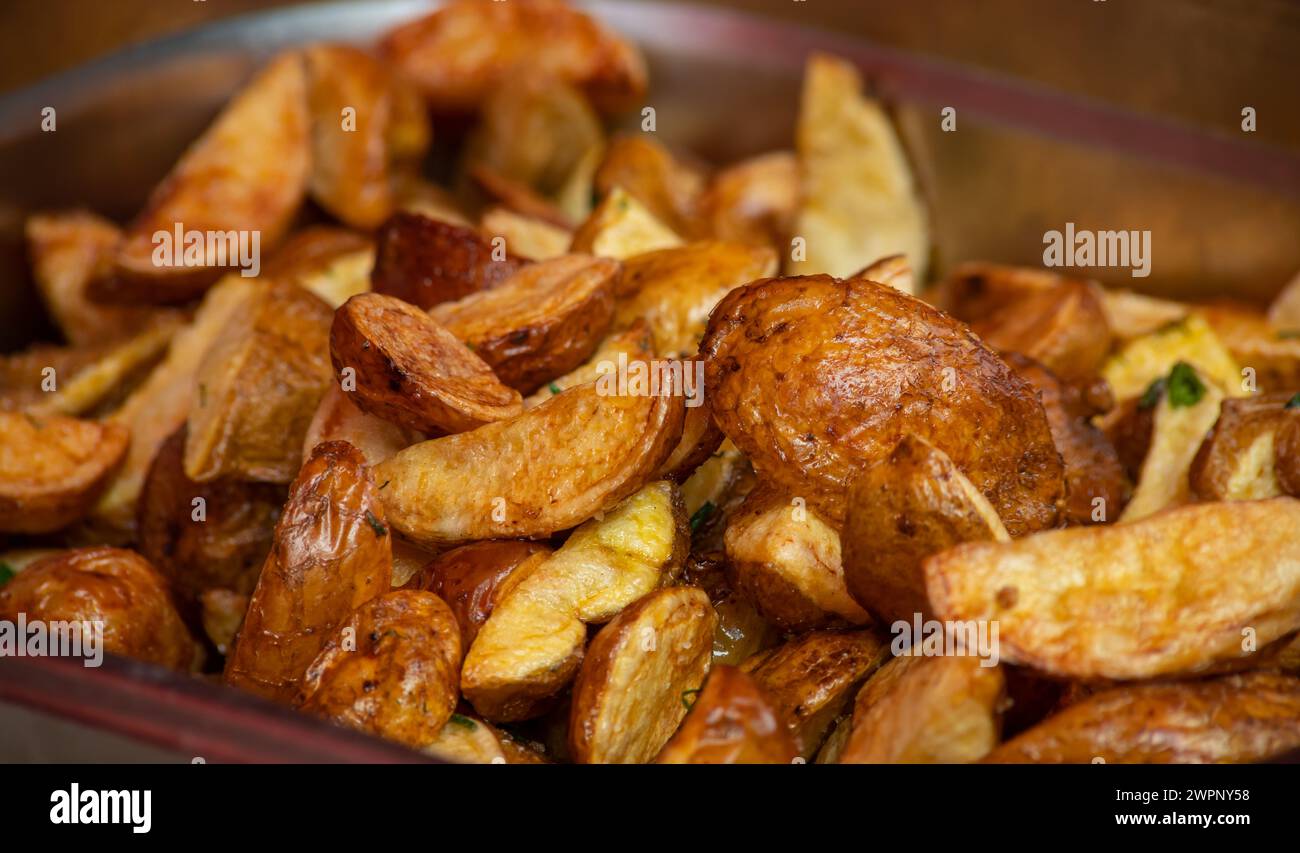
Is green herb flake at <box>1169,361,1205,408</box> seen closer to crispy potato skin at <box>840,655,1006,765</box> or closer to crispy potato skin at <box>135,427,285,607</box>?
crispy potato skin at <box>840,655,1006,765</box>

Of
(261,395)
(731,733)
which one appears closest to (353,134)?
(261,395)

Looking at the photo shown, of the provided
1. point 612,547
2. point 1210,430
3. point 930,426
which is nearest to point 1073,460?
point 1210,430

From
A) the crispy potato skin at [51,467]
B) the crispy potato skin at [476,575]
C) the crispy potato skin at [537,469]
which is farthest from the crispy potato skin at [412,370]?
the crispy potato skin at [51,467]

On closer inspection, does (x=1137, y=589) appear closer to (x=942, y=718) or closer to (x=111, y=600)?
(x=942, y=718)

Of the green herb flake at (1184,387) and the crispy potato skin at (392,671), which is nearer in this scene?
the crispy potato skin at (392,671)

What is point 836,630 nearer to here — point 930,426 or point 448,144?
point 930,426

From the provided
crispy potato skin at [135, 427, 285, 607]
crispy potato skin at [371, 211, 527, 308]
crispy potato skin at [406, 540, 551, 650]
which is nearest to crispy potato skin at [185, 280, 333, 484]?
crispy potato skin at [135, 427, 285, 607]

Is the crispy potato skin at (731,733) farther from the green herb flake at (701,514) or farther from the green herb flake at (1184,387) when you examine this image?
the green herb flake at (1184,387)
